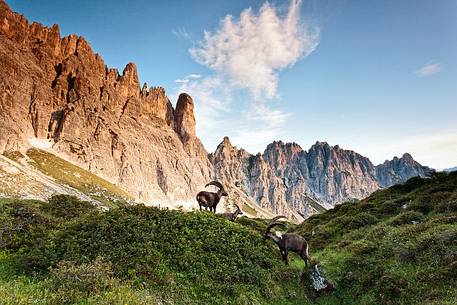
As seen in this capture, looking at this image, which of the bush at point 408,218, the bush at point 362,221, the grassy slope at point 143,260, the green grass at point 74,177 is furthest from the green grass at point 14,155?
the bush at point 408,218

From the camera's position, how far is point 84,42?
196 m

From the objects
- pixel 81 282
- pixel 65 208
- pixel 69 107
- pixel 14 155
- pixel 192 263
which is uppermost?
pixel 69 107

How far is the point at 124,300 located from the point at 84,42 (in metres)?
218

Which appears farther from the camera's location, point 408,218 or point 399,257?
point 408,218

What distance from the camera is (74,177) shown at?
127 m

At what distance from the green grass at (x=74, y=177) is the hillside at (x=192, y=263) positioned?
98.4 meters

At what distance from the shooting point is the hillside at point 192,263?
13.0 meters

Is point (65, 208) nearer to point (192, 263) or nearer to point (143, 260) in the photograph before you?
point (143, 260)

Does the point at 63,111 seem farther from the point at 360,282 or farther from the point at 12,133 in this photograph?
the point at 360,282

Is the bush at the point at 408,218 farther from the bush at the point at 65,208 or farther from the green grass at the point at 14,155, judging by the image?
the green grass at the point at 14,155

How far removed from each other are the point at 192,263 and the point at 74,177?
125m

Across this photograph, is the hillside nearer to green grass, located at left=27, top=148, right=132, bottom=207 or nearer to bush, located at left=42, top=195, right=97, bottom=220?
bush, located at left=42, top=195, right=97, bottom=220

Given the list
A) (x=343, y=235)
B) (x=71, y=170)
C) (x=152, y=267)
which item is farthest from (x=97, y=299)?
(x=71, y=170)

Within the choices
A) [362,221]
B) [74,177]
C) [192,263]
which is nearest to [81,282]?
[192,263]
